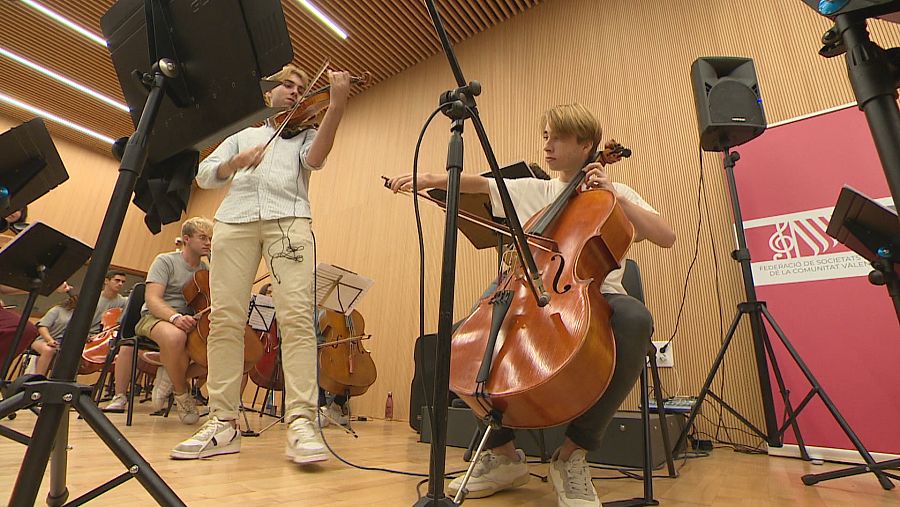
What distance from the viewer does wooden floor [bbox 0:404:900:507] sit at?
3.77 ft

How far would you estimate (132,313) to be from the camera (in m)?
3.03

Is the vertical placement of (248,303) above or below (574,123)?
below

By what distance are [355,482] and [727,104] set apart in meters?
2.31

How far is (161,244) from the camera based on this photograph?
758 centimetres

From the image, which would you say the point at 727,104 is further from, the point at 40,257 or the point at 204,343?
the point at 40,257

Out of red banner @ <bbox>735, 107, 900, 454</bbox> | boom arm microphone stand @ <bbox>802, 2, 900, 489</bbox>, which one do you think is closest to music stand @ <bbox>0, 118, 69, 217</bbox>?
boom arm microphone stand @ <bbox>802, 2, 900, 489</bbox>

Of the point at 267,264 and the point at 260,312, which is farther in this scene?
the point at 260,312

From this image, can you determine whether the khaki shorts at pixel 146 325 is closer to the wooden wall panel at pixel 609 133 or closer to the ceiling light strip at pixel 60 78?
the wooden wall panel at pixel 609 133

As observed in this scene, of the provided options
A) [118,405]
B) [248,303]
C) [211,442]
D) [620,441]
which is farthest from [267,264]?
[118,405]

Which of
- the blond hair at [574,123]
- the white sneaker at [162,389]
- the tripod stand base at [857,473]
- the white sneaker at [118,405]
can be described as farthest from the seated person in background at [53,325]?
the tripod stand base at [857,473]

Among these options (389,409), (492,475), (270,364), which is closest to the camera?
(492,475)

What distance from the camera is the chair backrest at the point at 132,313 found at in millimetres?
2955

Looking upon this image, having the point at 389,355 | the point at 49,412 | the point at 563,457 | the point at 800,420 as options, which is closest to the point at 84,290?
the point at 49,412

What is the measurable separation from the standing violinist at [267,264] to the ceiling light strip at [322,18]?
261cm
